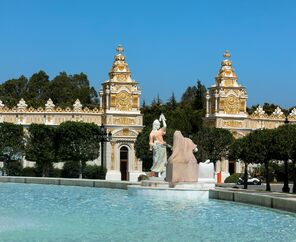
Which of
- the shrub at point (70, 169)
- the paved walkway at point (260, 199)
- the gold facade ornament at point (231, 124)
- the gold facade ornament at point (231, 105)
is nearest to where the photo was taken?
the paved walkway at point (260, 199)

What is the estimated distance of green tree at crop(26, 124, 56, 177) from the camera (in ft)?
177

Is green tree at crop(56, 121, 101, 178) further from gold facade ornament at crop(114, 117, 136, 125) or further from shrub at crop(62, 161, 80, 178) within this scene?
gold facade ornament at crop(114, 117, 136, 125)

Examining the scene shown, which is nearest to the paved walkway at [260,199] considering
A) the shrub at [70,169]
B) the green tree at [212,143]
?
the green tree at [212,143]

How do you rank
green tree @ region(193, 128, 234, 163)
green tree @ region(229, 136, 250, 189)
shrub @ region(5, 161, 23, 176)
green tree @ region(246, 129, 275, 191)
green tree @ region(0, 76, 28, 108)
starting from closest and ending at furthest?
1. green tree @ region(246, 129, 275, 191)
2. green tree @ region(229, 136, 250, 189)
3. green tree @ region(193, 128, 234, 163)
4. shrub @ region(5, 161, 23, 176)
5. green tree @ region(0, 76, 28, 108)

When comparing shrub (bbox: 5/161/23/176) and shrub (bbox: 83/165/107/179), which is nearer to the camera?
shrub (bbox: 5/161/23/176)

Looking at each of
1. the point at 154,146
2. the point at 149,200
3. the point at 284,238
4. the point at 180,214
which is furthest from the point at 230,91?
the point at 284,238

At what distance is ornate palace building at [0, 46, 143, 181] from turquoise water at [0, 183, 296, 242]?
36.5 metres

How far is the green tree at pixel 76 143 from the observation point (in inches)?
2136

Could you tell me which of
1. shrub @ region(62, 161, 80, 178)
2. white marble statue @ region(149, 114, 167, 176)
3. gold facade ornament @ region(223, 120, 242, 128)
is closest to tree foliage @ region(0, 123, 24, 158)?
shrub @ region(62, 161, 80, 178)

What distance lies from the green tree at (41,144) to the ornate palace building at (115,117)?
609 centimetres

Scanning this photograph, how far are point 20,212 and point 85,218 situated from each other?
241 cm

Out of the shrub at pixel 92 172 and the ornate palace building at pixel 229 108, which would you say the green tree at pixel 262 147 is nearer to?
the shrub at pixel 92 172

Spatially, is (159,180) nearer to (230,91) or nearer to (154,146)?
(154,146)

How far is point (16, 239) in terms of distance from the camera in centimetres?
1334
